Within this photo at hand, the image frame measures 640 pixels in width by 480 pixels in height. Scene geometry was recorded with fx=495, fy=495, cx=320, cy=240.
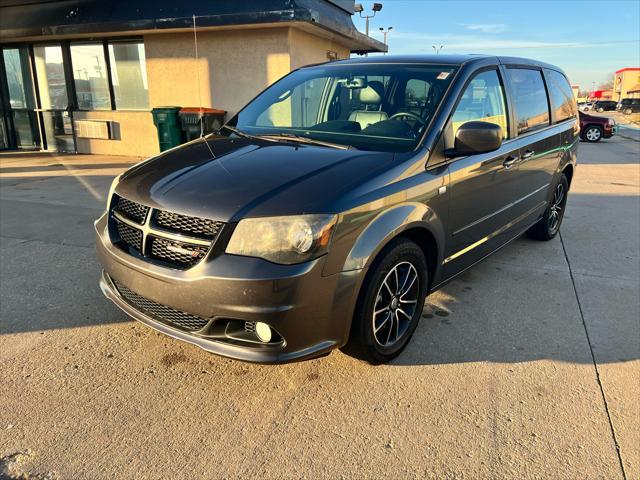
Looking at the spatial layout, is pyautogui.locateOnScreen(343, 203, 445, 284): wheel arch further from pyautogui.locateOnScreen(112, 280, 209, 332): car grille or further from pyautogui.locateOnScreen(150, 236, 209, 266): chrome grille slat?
pyautogui.locateOnScreen(112, 280, 209, 332): car grille

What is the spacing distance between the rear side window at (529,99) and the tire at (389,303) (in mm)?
1907

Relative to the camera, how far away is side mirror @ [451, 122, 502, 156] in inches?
120

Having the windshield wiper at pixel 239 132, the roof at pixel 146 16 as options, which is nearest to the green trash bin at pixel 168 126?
the roof at pixel 146 16

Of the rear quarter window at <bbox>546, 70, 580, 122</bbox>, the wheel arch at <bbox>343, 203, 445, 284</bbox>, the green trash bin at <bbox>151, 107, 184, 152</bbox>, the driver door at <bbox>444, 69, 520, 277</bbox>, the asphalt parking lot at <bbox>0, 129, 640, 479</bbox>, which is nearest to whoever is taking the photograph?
the asphalt parking lot at <bbox>0, 129, 640, 479</bbox>

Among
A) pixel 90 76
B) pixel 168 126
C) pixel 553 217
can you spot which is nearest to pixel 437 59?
pixel 553 217

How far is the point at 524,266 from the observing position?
4789 mm

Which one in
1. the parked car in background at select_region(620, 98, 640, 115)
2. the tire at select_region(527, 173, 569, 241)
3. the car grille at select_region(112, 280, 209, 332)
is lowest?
the parked car in background at select_region(620, 98, 640, 115)

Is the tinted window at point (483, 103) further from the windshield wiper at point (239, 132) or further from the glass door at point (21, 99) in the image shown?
the glass door at point (21, 99)

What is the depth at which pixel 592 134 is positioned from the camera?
1950cm

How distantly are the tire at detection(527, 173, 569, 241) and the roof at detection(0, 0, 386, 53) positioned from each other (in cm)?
565

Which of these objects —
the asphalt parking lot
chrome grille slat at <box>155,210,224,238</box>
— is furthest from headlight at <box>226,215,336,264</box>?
the asphalt parking lot

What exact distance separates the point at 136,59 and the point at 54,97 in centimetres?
266

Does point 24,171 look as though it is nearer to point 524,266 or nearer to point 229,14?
point 229,14

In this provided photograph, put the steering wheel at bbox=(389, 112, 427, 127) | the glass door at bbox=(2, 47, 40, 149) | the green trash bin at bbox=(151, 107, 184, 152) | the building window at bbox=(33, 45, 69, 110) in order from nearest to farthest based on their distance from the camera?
the steering wheel at bbox=(389, 112, 427, 127)
the green trash bin at bbox=(151, 107, 184, 152)
the building window at bbox=(33, 45, 69, 110)
the glass door at bbox=(2, 47, 40, 149)
